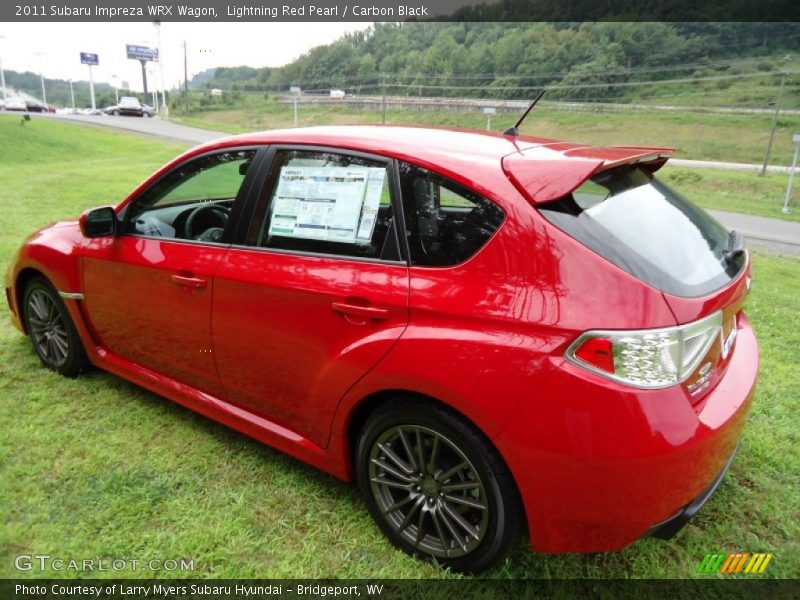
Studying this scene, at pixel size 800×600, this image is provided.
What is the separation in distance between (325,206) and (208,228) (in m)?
1.06

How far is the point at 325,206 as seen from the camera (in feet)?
7.44

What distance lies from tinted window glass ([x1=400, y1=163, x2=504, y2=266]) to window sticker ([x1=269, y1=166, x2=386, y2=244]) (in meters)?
0.16

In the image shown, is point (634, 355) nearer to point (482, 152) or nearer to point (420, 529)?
point (482, 152)

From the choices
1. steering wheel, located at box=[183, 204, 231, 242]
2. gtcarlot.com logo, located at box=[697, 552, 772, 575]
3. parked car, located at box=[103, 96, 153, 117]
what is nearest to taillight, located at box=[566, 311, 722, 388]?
gtcarlot.com logo, located at box=[697, 552, 772, 575]

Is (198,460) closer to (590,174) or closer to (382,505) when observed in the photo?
(382,505)

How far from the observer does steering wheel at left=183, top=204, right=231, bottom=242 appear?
8.95 ft

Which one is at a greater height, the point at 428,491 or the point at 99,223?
the point at 99,223

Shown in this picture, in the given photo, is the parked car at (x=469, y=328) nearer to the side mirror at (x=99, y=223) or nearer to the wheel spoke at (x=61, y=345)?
the side mirror at (x=99, y=223)

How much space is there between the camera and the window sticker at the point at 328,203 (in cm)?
216

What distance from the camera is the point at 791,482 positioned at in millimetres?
2607

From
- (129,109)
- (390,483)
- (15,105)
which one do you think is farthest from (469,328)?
(15,105)

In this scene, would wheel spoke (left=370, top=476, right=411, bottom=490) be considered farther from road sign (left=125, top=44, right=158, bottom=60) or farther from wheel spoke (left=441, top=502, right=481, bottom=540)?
road sign (left=125, top=44, right=158, bottom=60)

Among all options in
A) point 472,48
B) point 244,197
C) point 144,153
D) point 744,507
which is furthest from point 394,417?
point 472,48

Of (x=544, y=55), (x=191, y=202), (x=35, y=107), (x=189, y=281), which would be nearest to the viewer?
(x=189, y=281)
